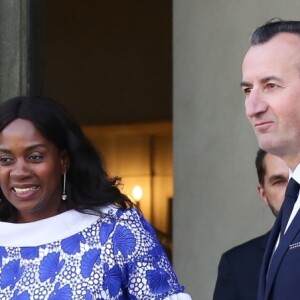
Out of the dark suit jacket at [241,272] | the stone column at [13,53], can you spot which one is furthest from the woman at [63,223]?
the stone column at [13,53]

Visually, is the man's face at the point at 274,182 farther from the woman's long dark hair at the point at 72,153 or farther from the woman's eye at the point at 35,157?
the woman's eye at the point at 35,157

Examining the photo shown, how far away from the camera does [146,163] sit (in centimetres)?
1120

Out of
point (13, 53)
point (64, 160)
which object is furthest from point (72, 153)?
point (13, 53)

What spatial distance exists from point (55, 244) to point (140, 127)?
6434 millimetres

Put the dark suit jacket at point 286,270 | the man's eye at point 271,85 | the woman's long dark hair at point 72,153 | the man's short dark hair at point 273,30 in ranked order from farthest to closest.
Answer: the woman's long dark hair at point 72,153 < the man's short dark hair at point 273,30 < the man's eye at point 271,85 < the dark suit jacket at point 286,270

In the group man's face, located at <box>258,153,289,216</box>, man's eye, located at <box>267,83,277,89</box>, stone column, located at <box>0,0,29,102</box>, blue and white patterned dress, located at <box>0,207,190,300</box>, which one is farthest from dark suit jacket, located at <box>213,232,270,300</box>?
stone column, located at <box>0,0,29,102</box>

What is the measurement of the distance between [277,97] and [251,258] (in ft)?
6.20

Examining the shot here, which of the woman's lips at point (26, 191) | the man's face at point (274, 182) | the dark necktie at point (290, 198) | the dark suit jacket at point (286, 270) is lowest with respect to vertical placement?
the dark suit jacket at point (286, 270)

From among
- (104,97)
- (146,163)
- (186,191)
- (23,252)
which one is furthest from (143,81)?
(23,252)

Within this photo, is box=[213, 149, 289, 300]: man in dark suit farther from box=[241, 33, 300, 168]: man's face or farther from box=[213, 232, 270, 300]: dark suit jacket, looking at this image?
box=[241, 33, 300, 168]: man's face

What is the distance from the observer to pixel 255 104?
2770 millimetres

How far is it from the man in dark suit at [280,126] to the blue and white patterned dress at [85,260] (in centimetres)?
116

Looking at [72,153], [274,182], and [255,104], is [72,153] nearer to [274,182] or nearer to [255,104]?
[274,182]

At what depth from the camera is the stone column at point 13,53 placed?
596 centimetres
